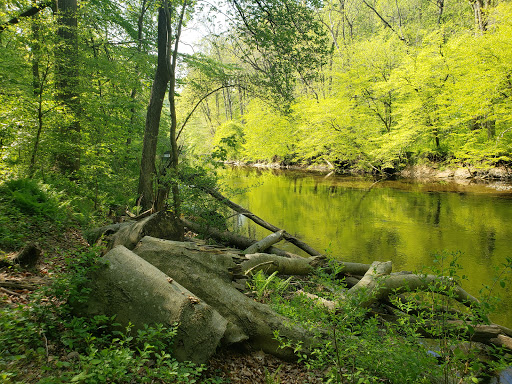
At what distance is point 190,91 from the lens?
377 inches

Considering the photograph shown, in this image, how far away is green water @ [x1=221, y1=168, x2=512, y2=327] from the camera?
7829 mm

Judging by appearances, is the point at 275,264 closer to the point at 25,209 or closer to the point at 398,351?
the point at 398,351

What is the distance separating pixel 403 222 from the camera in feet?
37.6

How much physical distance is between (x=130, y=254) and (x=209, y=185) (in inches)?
173

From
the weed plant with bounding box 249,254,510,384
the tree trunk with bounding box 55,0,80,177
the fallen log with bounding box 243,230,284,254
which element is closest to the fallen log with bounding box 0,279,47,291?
the weed plant with bounding box 249,254,510,384

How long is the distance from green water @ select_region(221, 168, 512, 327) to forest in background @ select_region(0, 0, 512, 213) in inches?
127

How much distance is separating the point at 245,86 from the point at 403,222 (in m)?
8.04

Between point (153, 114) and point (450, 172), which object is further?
point (450, 172)

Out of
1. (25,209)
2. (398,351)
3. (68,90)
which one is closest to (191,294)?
(398,351)

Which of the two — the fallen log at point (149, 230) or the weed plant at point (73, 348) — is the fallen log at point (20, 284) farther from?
the fallen log at point (149, 230)

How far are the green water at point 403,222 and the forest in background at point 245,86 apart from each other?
322cm

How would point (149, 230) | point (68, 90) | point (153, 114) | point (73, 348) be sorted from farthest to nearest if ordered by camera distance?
point (153, 114) < point (68, 90) < point (149, 230) < point (73, 348)

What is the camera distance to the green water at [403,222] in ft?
25.7

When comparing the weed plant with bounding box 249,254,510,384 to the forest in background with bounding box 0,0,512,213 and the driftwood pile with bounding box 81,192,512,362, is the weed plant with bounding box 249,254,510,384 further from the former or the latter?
the forest in background with bounding box 0,0,512,213
